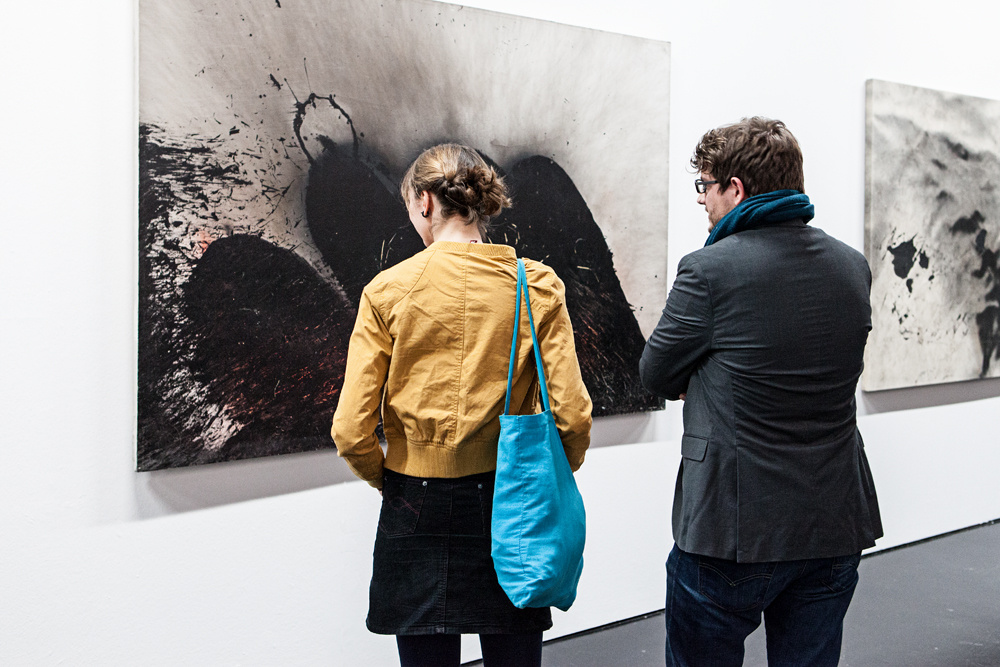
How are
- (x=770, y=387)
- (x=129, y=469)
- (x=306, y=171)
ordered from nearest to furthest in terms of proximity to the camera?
(x=770, y=387), (x=129, y=469), (x=306, y=171)

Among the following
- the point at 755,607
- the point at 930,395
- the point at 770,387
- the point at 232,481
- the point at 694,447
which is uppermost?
the point at 770,387

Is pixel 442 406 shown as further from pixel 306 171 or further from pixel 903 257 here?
pixel 903 257

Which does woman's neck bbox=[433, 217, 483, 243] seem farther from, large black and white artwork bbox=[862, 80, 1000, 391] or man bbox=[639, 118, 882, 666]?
large black and white artwork bbox=[862, 80, 1000, 391]

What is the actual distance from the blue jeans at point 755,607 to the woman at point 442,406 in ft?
0.98

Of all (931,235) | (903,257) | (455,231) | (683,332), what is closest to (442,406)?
(455,231)

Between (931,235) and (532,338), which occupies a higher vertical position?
(931,235)

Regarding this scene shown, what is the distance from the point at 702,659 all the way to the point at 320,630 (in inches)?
51.3

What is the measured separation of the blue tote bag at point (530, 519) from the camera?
4.99 feet

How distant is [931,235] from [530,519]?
3.17 m

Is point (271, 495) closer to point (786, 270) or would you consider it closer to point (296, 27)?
point (296, 27)

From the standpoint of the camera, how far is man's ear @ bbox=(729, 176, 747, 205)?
1.61 metres

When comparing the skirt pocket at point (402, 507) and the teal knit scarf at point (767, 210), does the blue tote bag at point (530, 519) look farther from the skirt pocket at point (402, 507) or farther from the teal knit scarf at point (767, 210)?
the teal knit scarf at point (767, 210)

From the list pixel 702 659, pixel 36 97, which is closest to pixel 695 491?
pixel 702 659

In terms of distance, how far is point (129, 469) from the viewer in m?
2.13
